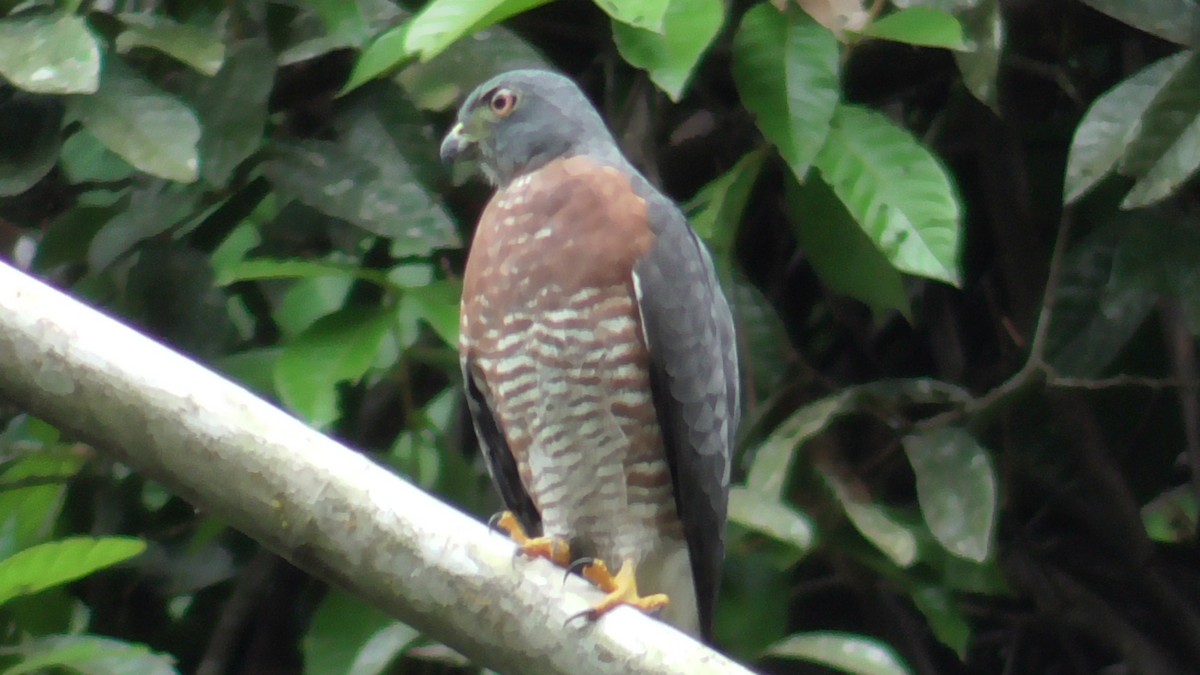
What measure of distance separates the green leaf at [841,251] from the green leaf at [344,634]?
0.86 metres

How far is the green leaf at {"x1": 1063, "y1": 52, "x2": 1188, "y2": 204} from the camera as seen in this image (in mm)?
1946

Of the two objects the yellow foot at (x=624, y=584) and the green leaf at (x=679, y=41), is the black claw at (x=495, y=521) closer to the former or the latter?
the yellow foot at (x=624, y=584)

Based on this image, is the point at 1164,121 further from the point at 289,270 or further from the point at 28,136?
the point at 28,136

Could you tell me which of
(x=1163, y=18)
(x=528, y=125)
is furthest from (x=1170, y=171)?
(x=528, y=125)

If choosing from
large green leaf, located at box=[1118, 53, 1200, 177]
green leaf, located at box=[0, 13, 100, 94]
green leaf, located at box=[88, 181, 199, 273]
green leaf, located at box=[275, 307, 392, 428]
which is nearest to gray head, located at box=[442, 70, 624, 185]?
green leaf, located at box=[275, 307, 392, 428]

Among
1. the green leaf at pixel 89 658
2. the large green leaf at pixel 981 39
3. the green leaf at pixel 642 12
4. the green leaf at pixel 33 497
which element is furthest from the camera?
the green leaf at pixel 33 497

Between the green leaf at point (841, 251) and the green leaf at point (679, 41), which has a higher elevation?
the green leaf at point (679, 41)

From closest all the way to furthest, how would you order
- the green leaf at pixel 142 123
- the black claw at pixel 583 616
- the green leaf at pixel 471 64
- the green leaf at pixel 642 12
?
the black claw at pixel 583 616
the green leaf at pixel 642 12
the green leaf at pixel 142 123
the green leaf at pixel 471 64

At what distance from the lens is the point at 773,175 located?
240 cm

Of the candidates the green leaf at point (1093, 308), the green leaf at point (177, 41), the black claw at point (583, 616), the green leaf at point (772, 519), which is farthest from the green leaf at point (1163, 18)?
the green leaf at point (177, 41)

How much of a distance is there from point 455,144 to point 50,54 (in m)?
0.62

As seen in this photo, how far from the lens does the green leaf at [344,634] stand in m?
2.01

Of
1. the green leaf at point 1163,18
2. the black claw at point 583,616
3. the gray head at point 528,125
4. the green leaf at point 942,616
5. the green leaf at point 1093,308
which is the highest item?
the green leaf at point 1163,18

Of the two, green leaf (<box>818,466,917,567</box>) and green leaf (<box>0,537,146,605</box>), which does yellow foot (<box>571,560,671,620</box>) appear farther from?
green leaf (<box>0,537,146,605</box>)
